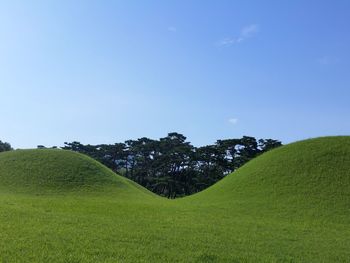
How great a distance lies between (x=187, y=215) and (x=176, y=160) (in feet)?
147

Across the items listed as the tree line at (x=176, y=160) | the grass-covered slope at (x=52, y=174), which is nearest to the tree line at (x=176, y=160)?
the tree line at (x=176, y=160)

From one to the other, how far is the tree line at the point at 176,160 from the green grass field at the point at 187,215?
2684cm

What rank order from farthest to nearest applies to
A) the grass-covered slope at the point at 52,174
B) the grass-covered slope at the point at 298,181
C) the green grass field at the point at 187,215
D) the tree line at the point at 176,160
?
the tree line at the point at 176,160
the grass-covered slope at the point at 52,174
the grass-covered slope at the point at 298,181
the green grass field at the point at 187,215

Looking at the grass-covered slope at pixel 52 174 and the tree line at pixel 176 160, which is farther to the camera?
the tree line at pixel 176 160

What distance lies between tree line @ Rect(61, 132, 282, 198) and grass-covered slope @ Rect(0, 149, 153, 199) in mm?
24881

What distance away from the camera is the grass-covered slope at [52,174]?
106 ft

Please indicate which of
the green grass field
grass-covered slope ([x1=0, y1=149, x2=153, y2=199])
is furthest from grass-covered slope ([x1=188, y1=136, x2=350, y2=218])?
grass-covered slope ([x1=0, y1=149, x2=153, y2=199])

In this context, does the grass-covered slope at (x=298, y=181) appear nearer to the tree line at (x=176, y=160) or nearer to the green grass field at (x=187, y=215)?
the green grass field at (x=187, y=215)

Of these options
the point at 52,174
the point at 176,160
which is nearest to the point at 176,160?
the point at 176,160

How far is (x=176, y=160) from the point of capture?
218 ft

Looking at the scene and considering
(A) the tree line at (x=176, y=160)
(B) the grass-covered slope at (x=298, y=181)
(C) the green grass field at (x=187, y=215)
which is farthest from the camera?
(A) the tree line at (x=176, y=160)

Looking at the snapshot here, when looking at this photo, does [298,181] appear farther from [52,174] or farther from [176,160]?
[176,160]

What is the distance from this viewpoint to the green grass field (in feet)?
38.3

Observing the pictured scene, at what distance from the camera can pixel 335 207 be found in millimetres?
24000
